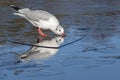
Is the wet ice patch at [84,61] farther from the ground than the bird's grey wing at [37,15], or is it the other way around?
the bird's grey wing at [37,15]

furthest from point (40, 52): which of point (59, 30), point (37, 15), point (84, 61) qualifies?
point (37, 15)

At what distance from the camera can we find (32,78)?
7.68 meters

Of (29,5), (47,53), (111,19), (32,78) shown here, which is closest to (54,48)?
(47,53)

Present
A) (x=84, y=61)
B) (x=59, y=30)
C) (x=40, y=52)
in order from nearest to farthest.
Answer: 1. (x=84, y=61)
2. (x=40, y=52)
3. (x=59, y=30)

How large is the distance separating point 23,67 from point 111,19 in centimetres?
550

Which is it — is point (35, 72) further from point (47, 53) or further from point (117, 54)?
point (117, 54)

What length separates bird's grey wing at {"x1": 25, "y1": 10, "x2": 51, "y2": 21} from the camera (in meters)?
11.2

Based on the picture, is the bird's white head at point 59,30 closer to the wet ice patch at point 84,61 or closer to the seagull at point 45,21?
the seagull at point 45,21

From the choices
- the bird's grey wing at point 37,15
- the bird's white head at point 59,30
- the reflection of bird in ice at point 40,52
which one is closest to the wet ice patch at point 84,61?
the reflection of bird in ice at point 40,52

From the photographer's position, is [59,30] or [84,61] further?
[59,30]

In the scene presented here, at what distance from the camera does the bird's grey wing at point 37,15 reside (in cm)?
1116

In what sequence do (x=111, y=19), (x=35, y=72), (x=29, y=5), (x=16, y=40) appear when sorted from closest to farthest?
(x=35, y=72)
(x=16, y=40)
(x=111, y=19)
(x=29, y=5)

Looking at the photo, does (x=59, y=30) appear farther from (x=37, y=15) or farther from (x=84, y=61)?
(x=84, y=61)

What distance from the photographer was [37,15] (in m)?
11.3
